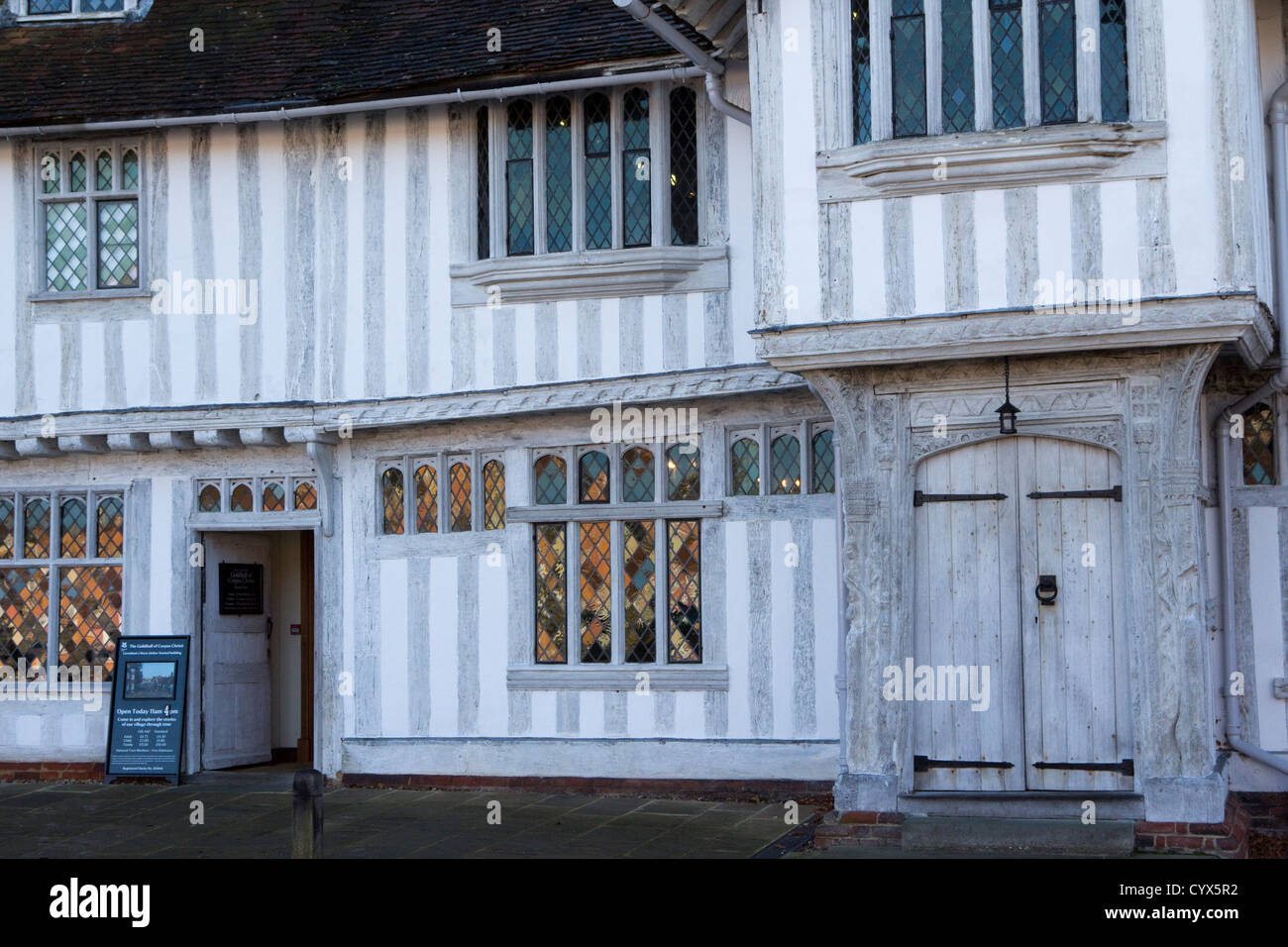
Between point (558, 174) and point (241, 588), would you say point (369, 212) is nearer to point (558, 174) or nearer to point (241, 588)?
point (558, 174)

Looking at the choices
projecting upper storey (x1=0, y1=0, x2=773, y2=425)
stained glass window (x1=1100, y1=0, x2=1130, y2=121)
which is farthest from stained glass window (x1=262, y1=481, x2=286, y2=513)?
stained glass window (x1=1100, y1=0, x2=1130, y2=121)

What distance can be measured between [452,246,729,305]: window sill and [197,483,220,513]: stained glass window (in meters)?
2.85

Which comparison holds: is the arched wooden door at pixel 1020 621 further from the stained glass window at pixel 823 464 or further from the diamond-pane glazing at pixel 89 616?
the diamond-pane glazing at pixel 89 616

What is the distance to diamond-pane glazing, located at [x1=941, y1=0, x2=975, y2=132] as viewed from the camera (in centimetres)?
973

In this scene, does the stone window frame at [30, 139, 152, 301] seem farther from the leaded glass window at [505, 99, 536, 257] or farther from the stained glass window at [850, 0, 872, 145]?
the stained glass window at [850, 0, 872, 145]

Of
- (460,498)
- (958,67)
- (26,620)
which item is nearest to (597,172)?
(460,498)

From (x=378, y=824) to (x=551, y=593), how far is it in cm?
232

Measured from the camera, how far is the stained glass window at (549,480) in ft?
40.8

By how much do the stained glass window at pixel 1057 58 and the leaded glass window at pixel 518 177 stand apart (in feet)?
14.0

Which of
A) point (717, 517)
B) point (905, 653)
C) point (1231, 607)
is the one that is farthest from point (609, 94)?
point (1231, 607)

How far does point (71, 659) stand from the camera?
13.5 m

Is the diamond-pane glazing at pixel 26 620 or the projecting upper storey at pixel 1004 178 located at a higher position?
the projecting upper storey at pixel 1004 178

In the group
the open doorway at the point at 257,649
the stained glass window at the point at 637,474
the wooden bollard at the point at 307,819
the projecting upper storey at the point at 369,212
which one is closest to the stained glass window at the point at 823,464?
→ the projecting upper storey at the point at 369,212

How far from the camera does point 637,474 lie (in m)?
12.2
